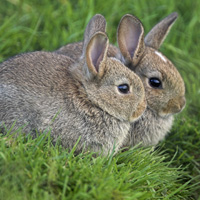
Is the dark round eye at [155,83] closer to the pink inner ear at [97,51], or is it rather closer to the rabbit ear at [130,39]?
the rabbit ear at [130,39]

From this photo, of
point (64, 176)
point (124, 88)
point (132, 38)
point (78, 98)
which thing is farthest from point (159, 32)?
point (64, 176)

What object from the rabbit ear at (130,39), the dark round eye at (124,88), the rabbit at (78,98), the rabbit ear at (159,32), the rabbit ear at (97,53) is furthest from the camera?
the rabbit ear at (159,32)

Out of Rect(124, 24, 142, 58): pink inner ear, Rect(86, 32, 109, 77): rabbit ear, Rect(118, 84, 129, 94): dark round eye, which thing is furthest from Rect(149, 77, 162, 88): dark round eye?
Rect(86, 32, 109, 77): rabbit ear

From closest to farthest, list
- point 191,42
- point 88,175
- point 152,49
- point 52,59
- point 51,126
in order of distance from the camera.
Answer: point 88,175 → point 51,126 → point 52,59 → point 152,49 → point 191,42

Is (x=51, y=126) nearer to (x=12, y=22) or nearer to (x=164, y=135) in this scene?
(x=164, y=135)

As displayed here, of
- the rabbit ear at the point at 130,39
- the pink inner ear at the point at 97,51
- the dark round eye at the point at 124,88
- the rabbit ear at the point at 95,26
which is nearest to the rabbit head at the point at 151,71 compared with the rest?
the rabbit ear at the point at 130,39

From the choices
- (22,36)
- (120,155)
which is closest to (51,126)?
(120,155)

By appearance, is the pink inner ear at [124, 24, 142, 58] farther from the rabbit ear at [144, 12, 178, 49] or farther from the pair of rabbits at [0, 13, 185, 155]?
the rabbit ear at [144, 12, 178, 49]
